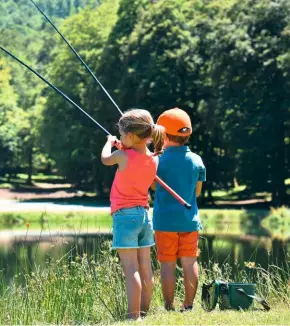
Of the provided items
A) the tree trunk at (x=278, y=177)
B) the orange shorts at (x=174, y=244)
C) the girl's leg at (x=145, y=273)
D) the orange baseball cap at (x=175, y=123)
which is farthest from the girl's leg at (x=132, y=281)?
the tree trunk at (x=278, y=177)

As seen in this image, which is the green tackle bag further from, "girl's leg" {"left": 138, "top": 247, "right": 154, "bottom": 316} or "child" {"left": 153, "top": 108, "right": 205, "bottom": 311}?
"girl's leg" {"left": 138, "top": 247, "right": 154, "bottom": 316}

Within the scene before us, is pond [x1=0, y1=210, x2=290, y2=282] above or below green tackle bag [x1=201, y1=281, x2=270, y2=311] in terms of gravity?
below

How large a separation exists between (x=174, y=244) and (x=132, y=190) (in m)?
0.66

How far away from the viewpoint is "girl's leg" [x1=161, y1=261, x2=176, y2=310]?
6.36 m

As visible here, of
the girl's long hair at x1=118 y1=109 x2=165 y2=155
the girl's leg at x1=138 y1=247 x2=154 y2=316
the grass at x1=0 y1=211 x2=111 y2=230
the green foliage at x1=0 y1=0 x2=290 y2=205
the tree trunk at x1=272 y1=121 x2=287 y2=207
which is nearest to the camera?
the girl's long hair at x1=118 y1=109 x2=165 y2=155

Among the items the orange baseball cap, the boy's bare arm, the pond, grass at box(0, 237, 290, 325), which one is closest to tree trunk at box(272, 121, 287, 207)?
the pond

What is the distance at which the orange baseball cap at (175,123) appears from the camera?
20.9 ft

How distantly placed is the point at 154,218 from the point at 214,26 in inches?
1241

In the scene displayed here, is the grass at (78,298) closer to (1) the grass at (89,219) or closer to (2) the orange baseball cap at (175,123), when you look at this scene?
(2) the orange baseball cap at (175,123)

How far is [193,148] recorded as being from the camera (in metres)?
40.5

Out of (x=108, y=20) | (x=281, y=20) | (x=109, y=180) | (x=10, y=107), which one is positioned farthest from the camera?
(x=10, y=107)

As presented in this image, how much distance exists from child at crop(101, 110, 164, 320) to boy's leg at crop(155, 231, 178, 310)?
40 centimetres

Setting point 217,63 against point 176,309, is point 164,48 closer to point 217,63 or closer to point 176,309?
point 217,63

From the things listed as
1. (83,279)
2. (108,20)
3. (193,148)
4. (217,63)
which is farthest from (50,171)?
(83,279)
